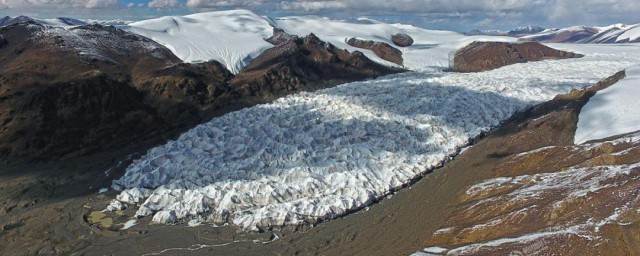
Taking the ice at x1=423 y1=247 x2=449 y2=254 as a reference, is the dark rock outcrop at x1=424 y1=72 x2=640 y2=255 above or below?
above

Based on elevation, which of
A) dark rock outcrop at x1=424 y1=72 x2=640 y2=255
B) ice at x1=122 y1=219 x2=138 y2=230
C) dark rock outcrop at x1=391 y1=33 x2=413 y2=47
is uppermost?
dark rock outcrop at x1=391 y1=33 x2=413 y2=47

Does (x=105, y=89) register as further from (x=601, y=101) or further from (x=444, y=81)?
(x=601, y=101)

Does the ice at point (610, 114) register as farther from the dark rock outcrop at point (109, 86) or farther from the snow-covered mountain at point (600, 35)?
the snow-covered mountain at point (600, 35)

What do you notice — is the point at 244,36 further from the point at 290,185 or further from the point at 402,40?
the point at 290,185

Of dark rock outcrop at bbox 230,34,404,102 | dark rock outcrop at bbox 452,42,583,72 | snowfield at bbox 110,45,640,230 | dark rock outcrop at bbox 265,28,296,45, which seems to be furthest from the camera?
dark rock outcrop at bbox 265,28,296,45

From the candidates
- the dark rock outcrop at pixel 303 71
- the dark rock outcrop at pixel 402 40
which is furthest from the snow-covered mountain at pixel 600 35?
the dark rock outcrop at pixel 303 71

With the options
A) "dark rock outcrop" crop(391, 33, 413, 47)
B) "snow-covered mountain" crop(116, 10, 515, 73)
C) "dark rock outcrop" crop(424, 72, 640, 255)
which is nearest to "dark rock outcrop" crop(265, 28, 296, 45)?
"snow-covered mountain" crop(116, 10, 515, 73)

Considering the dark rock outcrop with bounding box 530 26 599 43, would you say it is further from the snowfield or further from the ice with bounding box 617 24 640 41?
the snowfield
